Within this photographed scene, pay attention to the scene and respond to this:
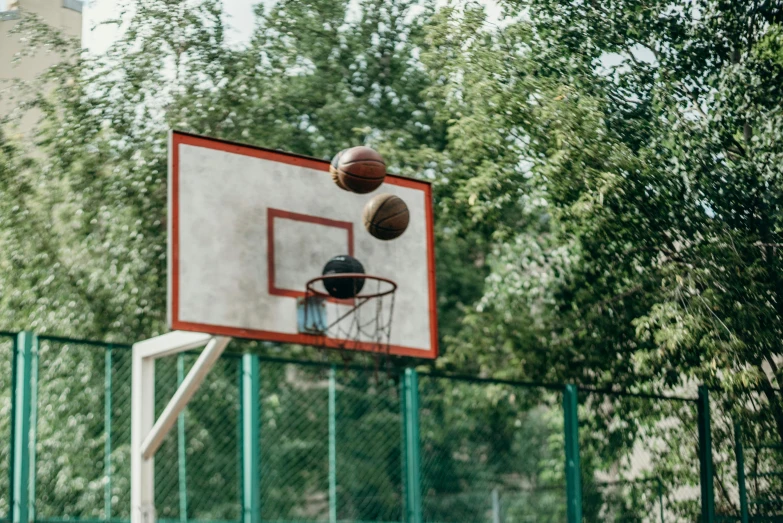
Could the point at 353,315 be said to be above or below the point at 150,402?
above

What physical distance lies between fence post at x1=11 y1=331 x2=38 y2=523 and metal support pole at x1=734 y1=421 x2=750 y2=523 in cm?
855

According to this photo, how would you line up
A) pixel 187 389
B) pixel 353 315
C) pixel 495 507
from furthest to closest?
pixel 495 507, pixel 353 315, pixel 187 389

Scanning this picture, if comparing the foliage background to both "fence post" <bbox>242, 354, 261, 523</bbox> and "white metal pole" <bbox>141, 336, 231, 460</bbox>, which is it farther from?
"white metal pole" <bbox>141, 336, 231, 460</bbox>

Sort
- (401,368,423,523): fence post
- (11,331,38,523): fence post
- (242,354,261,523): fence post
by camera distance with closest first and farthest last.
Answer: (11,331,38,523): fence post
(242,354,261,523): fence post
(401,368,423,523): fence post

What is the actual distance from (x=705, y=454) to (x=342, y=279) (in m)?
7.00

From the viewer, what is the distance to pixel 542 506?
61.4ft

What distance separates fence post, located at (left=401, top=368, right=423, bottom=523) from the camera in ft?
38.2

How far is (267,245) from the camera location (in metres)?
9.48

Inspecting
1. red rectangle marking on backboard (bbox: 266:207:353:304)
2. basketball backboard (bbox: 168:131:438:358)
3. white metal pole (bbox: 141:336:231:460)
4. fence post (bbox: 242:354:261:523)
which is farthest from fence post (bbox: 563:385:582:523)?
white metal pole (bbox: 141:336:231:460)

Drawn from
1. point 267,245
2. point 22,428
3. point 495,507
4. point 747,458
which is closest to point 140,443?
point 22,428

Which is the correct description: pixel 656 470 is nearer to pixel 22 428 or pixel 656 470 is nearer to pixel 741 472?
pixel 741 472

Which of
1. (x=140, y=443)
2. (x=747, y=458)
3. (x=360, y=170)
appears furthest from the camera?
(x=747, y=458)

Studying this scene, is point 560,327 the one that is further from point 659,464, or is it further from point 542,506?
point 542,506

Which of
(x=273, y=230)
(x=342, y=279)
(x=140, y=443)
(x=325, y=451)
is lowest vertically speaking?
(x=140, y=443)
